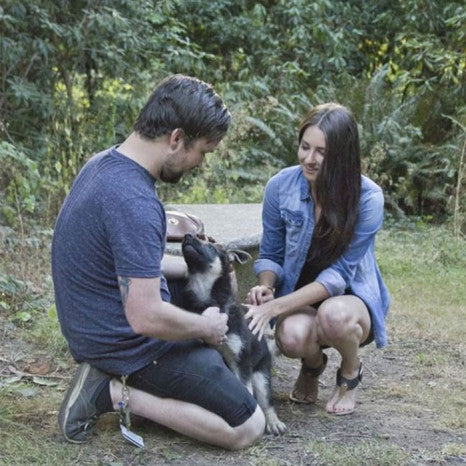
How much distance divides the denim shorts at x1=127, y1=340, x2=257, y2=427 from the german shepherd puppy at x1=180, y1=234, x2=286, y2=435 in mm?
294

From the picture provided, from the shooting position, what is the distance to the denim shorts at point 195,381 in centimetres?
425

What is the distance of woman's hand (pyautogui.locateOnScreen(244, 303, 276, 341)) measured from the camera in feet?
15.5

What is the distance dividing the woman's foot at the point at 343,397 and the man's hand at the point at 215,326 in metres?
1.10

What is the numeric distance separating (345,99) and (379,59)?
11.6 ft

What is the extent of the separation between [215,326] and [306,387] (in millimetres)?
1295

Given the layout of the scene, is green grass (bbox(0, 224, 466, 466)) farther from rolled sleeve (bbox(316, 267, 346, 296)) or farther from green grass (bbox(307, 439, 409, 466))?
rolled sleeve (bbox(316, 267, 346, 296))

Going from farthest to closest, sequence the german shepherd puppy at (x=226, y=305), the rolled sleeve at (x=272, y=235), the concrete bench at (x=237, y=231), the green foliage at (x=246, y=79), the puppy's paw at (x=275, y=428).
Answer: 1. the green foliage at (x=246, y=79)
2. the concrete bench at (x=237, y=231)
3. the rolled sleeve at (x=272, y=235)
4. the puppy's paw at (x=275, y=428)
5. the german shepherd puppy at (x=226, y=305)

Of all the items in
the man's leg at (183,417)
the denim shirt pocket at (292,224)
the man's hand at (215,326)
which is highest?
the denim shirt pocket at (292,224)

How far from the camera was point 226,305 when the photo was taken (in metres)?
4.66

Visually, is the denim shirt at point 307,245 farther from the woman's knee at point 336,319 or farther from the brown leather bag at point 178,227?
the brown leather bag at point 178,227

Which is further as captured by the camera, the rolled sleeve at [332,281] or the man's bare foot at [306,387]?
the man's bare foot at [306,387]

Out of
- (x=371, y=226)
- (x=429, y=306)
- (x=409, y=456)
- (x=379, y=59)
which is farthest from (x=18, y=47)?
(x=379, y=59)

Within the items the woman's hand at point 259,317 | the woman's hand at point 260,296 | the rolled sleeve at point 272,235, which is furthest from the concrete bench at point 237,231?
the woman's hand at point 259,317

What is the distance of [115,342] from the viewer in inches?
165
